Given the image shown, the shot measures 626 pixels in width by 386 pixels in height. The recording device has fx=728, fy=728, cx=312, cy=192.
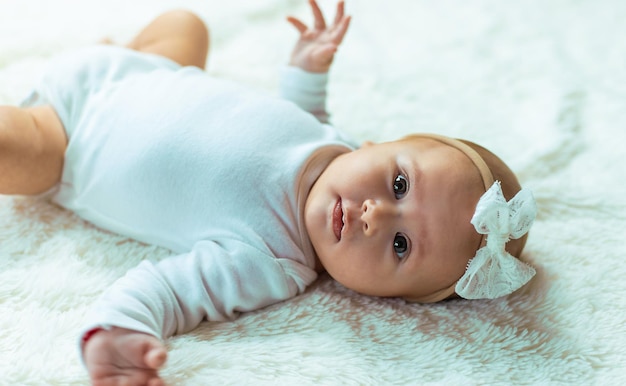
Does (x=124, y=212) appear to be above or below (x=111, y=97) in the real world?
below

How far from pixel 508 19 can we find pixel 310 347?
1.32 metres

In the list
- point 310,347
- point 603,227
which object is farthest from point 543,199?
point 310,347

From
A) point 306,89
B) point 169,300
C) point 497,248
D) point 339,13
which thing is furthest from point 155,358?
point 339,13

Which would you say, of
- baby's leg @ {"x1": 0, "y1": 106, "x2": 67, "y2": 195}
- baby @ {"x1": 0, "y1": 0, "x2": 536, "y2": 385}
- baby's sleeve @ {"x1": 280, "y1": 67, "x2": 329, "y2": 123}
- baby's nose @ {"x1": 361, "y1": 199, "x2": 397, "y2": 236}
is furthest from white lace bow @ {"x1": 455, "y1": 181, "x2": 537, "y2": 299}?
baby's leg @ {"x1": 0, "y1": 106, "x2": 67, "y2": 195}

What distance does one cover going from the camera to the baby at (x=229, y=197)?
1.11 metres

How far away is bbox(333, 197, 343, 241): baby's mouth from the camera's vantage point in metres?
1.18

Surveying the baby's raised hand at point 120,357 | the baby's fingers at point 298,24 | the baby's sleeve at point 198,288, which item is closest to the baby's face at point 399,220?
the baby's sleeve at point 198,288

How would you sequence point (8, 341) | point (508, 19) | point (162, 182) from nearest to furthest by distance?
1. point (8, 341)
2. point (162, 182)
3. point (508, 19)

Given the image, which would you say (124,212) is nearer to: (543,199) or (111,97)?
(111,97)

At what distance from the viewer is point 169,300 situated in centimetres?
111

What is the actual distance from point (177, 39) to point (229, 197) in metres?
0.54

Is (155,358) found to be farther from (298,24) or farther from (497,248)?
(298,24)

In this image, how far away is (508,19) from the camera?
206 centimetres

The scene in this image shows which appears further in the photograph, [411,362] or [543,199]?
[543,199]
